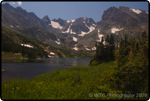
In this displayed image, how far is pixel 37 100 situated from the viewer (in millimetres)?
8938

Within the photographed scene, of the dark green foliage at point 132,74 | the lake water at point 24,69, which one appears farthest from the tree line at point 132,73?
the lake water at point 24,69

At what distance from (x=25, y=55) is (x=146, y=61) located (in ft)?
479

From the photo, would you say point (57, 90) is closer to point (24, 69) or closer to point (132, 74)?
point (132, 74)

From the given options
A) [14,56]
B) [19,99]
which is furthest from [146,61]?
[14,56]

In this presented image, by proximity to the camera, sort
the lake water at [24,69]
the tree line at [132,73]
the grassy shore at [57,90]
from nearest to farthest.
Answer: the grassy shore at [57,90] → the tree line at [132,73] → the lake water at [24,69]

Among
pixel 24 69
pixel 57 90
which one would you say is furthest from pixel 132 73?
pixel 24 69

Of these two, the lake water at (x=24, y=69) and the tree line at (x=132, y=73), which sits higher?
the tree line at (x=132, y=73)

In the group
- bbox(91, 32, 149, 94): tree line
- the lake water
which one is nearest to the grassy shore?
bbox(91, 32, 149, 94): tree line

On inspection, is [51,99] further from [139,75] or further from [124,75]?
[139,75]

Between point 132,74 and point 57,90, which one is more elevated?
point 132,74

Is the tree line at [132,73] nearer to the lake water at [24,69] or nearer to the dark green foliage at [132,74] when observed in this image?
the dark green foliage at [132,74]

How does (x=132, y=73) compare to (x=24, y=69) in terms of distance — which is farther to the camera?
(x=24, y=69)

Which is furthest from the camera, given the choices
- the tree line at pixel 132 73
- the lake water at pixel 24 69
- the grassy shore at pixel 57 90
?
the lake water at pixel 24 69

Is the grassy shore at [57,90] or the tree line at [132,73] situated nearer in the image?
the grassy shore at [57,90]
